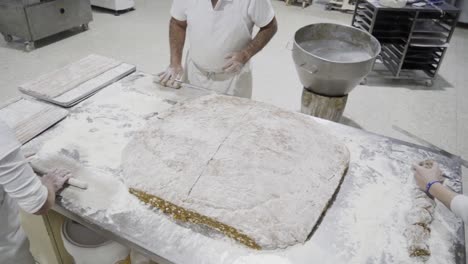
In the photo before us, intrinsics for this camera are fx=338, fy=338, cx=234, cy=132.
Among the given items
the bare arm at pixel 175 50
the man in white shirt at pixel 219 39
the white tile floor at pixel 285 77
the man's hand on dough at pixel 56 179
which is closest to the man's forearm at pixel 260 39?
the man in white shirt at pixel 219 39

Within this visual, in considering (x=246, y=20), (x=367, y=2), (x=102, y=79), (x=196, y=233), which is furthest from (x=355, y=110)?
(x=196, y=233)

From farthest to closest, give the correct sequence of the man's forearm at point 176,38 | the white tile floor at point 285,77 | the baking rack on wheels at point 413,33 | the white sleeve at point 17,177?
1. the baking rack on wheels at point 413,33
2. the white tile floor at point 285,77
3. the man's forearm at point 176,38
4. the white sleeve at point 17,177

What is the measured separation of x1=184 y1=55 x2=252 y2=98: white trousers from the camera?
6.71 feet

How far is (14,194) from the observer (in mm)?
1026

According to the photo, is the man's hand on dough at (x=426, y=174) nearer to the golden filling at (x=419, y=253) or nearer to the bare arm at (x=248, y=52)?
the golden filling at (x=419, y=253)

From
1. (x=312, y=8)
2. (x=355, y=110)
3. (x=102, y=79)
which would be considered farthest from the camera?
(x=312, y=8)

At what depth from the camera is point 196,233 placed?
3.65ft

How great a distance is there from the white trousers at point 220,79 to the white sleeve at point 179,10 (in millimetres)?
239

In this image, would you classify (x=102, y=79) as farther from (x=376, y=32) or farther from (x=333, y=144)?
(x=376, y=32)

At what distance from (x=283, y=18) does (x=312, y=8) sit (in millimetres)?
964

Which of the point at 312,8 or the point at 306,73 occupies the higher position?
the point at 306,73

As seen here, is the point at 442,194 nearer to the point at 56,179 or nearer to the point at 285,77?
the point at 56,179

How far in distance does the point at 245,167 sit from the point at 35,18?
13.3ft

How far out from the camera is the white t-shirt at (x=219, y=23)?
183cm
